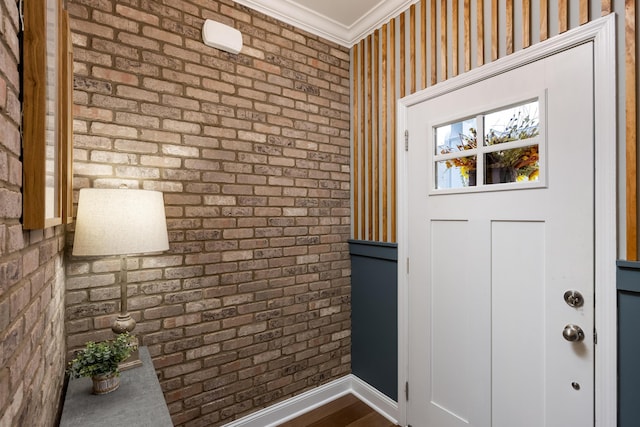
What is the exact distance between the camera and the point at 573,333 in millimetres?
1429

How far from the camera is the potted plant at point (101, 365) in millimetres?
1256

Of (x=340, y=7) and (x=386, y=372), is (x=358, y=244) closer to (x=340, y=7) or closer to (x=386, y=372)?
(x=386, y=372)

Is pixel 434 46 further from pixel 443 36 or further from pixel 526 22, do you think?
pixel 526 22

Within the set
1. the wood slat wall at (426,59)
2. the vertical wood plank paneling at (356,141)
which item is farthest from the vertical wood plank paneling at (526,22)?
the vertical wood plank paneling at (356,141)

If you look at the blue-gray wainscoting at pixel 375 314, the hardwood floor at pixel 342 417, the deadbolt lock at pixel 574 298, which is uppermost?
the deadbolt lock at pixel 574 298

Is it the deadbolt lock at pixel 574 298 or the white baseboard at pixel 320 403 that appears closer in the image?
the deadbolt lock at pixel 574 298

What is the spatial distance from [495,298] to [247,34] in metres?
2.17

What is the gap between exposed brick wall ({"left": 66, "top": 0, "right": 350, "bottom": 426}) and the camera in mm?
1688

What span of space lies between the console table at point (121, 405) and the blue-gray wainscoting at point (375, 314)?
59.7 inches

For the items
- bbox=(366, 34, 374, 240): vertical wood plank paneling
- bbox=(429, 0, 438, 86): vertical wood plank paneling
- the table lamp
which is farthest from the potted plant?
bbox=(429, 0, 438, 86): vertical wood plank paneling

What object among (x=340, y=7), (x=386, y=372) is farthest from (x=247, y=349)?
(x=340, y=7)

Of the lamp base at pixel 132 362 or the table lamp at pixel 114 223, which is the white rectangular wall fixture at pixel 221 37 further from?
the lamp base at pixel 132 362

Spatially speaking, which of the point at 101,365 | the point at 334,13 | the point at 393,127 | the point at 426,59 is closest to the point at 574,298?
the point at 393,127

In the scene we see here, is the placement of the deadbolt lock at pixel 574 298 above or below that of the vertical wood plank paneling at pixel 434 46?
below
